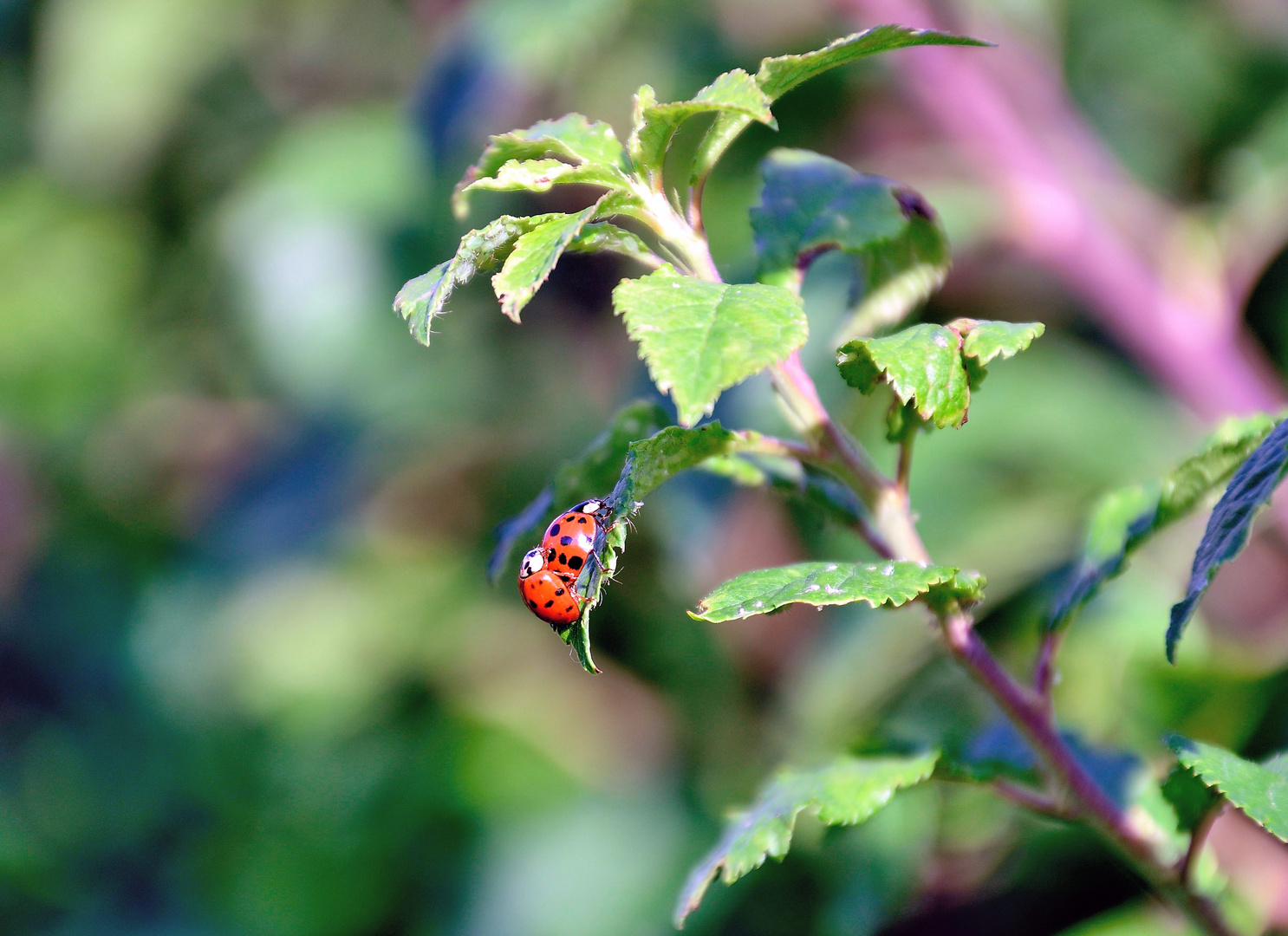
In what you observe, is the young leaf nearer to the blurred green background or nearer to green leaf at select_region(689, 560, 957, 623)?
green leaf at select_region(689, 560, 957, 623)

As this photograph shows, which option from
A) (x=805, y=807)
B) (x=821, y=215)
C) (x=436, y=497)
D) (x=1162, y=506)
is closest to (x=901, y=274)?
(x=821, y=215)

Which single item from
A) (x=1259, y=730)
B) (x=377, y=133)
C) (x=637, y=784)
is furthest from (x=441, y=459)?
(x=1259, y=730)

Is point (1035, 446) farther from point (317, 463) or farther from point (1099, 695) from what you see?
point (317, 463)

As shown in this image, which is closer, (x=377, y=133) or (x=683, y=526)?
(x=683, y=526)

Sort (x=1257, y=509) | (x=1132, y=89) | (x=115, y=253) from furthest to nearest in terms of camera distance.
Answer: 1. (x=115, y=253)
2. (x=1132, y=89)
3. (x=1257, y=509)

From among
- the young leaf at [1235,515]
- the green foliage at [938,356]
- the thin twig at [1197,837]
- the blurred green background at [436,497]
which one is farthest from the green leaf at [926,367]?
the blurred green background at [436,497]

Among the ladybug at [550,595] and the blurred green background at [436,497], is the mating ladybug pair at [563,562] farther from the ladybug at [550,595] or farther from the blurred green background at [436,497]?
the blurred green background at [436,497]
